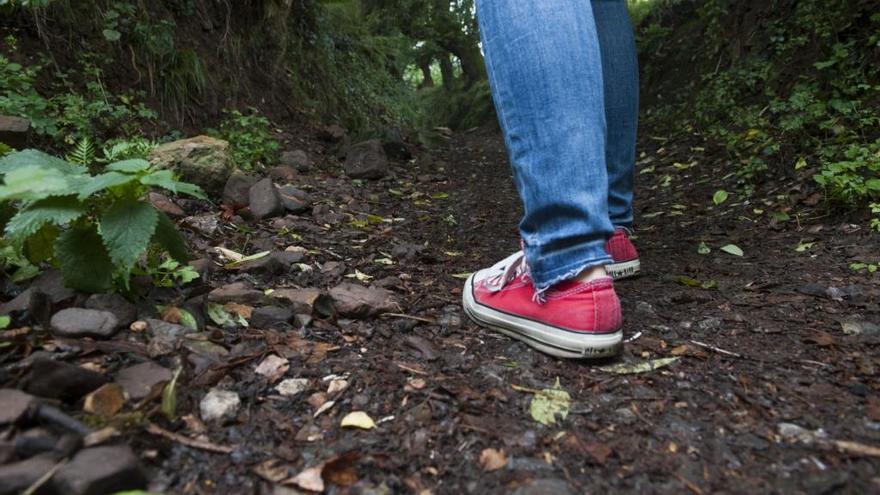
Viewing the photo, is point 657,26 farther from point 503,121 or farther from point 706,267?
point 503,121

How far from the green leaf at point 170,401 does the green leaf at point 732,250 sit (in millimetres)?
1992

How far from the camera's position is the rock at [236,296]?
1.56 metres

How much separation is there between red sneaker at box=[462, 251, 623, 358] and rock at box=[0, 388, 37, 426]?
Result: 1016 mm

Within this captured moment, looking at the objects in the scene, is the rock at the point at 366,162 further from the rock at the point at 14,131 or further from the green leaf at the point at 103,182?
the green leaf at the point at 103,182

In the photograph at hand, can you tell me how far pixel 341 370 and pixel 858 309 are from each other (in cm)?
139

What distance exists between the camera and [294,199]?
2801 mm

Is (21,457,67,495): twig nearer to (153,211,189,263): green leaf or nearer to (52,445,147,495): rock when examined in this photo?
(52,445,147,495): rock

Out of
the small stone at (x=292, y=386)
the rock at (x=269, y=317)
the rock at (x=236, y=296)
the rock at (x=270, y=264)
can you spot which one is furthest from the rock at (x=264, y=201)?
the small stone at (x=292, y=386)

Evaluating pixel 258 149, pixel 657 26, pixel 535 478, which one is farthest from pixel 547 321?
pixel 657 26

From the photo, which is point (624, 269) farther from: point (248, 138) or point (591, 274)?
point (248, 138)

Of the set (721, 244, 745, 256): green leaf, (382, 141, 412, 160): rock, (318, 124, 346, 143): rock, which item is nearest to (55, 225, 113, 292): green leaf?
(721, 244, 745, 256): green leaf

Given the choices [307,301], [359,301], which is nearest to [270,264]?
[307,301]

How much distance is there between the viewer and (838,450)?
964mm

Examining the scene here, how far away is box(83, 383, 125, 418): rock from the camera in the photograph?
0.97m
